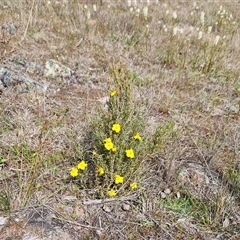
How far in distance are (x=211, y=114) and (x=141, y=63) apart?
1281mm

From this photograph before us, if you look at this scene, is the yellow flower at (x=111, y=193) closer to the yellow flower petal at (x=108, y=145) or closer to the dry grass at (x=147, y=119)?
the dry grass at (x=147, y=119)

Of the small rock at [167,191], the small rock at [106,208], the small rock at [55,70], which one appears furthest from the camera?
the small rock at [55,70]

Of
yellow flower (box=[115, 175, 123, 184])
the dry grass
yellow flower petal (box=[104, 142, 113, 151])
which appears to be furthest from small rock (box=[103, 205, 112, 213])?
yellow flower petal (box=[104, 142, 113, 151])

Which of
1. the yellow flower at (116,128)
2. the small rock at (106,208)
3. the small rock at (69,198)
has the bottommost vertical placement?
the small rock at (69,198)

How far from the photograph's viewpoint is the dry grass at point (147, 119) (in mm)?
1945

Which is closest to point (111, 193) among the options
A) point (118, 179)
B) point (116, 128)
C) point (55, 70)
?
point (118, 179)

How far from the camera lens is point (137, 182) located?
2.10 metres

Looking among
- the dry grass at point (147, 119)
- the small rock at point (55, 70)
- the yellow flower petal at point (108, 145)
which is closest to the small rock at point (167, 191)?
the dry grass at point (147, 119)

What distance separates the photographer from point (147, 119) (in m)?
2.74

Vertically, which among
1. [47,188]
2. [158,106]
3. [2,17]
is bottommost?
[47,188]

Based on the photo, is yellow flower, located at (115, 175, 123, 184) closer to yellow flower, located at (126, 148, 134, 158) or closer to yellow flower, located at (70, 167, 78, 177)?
yellow flower, located at (126, 148, 134, 158)

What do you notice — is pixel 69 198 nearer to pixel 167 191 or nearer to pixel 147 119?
pixel 167 191

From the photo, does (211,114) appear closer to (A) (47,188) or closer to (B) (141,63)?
(B) (141,63)

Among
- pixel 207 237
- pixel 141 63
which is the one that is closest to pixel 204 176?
pixel 207 237
